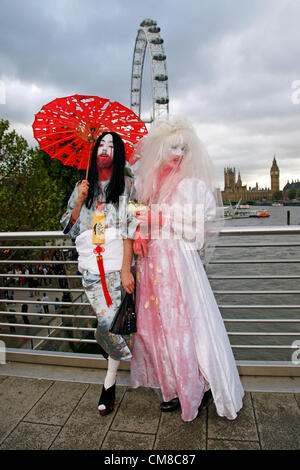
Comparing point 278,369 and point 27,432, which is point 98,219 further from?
point 278,369

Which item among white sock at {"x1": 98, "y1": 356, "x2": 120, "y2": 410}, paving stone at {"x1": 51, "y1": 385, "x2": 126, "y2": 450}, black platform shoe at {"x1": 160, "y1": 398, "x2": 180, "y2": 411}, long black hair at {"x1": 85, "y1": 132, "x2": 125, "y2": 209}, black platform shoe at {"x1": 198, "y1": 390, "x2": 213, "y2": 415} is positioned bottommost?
paving stone at {"x1": 51, "y1": 385, "x2": 126, "y2": 450}

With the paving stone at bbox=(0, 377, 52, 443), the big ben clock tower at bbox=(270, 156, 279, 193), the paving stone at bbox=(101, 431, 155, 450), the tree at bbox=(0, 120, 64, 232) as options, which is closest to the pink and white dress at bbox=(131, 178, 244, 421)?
the paving stone at bbox=(101, 431, 155, 450)

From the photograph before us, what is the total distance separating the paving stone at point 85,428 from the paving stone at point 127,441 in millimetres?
46

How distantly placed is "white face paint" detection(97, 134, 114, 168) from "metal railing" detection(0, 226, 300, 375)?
67 centimetres

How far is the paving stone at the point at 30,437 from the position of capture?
1.86m

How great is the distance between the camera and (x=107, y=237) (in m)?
2.05

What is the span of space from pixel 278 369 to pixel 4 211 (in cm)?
1138

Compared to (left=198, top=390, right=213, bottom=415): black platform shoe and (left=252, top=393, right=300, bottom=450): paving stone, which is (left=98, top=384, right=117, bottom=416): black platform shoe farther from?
(left=252, top=393, right=300, bottom=450): paving stone

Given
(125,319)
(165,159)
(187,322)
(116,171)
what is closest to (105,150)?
(116,171)

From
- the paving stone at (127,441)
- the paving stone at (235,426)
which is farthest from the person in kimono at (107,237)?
→ the paving stone at (235,426)

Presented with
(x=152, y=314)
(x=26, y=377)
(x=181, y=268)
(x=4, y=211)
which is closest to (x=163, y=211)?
(x=181, y=268)

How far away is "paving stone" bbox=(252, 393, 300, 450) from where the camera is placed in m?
1.80

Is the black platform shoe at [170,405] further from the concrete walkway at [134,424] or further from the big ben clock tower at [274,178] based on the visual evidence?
the big ben clock tower at [274,178]

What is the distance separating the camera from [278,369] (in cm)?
242
